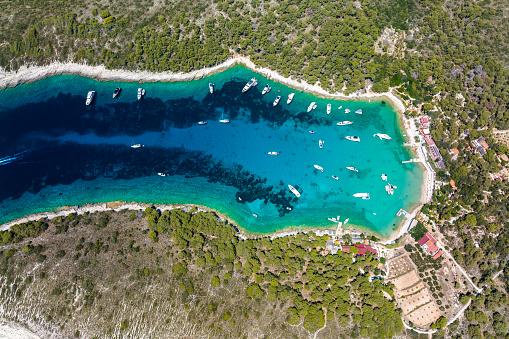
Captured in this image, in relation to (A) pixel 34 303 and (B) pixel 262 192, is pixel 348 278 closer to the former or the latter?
(B) pixel 262 192

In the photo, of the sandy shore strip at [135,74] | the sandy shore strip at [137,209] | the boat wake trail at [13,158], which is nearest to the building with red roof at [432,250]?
the sandy shore strip at [137,209]

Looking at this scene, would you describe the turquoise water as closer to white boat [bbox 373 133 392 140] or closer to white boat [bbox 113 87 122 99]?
white boat [bbox 113 87 122 99]

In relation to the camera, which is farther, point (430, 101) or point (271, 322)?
point (430, 101)

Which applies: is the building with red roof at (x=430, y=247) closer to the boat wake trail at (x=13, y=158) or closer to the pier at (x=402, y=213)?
the pier at (x=402, y=213)

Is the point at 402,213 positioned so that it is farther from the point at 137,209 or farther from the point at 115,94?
the point at 115,94

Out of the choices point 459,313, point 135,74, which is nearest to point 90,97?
point 135,74

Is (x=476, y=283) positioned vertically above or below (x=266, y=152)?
below

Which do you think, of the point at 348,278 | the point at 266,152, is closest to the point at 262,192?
the point at 266,152
